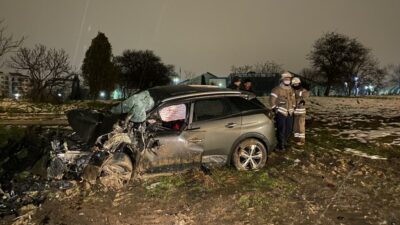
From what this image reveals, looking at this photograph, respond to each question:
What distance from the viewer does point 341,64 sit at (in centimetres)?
6688

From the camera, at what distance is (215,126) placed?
7754 mm

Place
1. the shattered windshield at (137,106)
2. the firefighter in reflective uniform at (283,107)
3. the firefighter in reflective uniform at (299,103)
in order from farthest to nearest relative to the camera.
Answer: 1. the firefighter in reflective uniform at (299,103)
2. the firefighter in reflective uniform at (283,107)
3. the shattered windshield at (137,106)

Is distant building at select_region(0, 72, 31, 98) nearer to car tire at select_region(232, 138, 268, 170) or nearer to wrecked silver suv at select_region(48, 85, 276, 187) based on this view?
wrecked silver suv at select_region(48, 85, 276, 187)

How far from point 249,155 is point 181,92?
171cm

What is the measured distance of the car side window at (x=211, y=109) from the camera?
777 centimetres

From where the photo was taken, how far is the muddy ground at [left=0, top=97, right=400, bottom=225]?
5852 millimetres

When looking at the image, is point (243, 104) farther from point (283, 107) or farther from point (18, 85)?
point (18, 85)

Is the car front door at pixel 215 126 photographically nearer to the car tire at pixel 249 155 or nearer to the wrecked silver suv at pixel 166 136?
the wrecked silver suv at pixel 166 136

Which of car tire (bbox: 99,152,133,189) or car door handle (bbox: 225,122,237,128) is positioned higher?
car door handle (bbox: 225,122,237,128)

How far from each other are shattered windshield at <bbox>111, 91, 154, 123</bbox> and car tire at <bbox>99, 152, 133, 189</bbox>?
730 millimetres

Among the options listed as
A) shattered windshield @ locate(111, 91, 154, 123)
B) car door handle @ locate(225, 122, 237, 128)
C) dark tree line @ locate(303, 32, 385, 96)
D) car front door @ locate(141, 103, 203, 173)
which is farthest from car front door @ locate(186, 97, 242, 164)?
dark tree line @ locate(303, 32, 385, 96)

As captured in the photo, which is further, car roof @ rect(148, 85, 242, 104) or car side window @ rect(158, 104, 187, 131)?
car roof @ rect(148, 85, 242, 104)

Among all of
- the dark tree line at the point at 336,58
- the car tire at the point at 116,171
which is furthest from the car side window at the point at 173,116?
the dark tree line at the point at 336,58

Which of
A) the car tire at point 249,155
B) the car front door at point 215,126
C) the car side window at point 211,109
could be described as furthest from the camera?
the car tire at point 249,155
